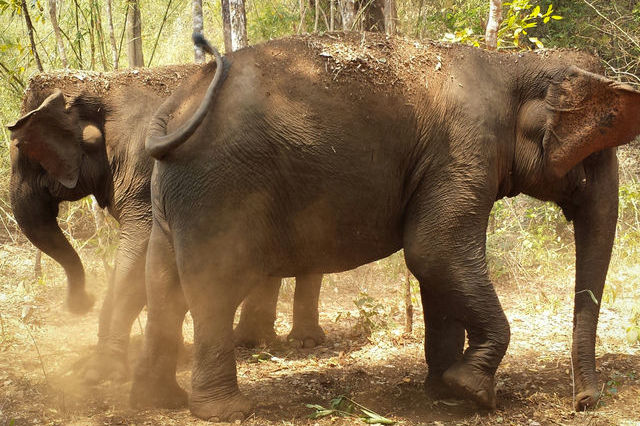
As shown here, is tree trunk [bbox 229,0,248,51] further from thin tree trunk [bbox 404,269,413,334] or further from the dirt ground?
thin tree trunk [bbox 404,269,413,334]

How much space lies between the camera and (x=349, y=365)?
18.1 ft

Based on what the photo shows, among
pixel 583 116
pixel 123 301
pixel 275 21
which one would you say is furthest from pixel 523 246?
pixel 275 21

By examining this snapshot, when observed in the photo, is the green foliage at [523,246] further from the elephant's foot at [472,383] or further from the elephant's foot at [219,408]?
the elephant's foot at [219,408]

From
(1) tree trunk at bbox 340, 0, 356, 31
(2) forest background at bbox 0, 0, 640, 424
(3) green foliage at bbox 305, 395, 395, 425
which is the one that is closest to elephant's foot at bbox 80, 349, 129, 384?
(2) forest background at bbox 0, 0, 640, 424

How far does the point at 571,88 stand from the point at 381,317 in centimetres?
330

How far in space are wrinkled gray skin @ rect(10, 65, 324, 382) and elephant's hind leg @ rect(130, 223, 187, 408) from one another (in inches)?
41.4

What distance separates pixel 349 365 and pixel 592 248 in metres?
2.05

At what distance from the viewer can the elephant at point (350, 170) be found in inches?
151

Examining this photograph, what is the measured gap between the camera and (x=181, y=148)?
3.80 metres

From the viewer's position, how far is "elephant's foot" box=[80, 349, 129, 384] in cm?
520

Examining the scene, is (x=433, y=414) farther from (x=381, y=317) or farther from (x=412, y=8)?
(x=412, y=8)

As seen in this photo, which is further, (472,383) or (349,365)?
(349,365)

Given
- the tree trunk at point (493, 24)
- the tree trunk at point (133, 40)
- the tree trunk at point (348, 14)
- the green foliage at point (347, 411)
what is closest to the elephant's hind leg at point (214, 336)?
the green foliage at point (347, 411)

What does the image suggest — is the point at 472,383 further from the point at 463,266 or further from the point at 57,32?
the point at 57,32
